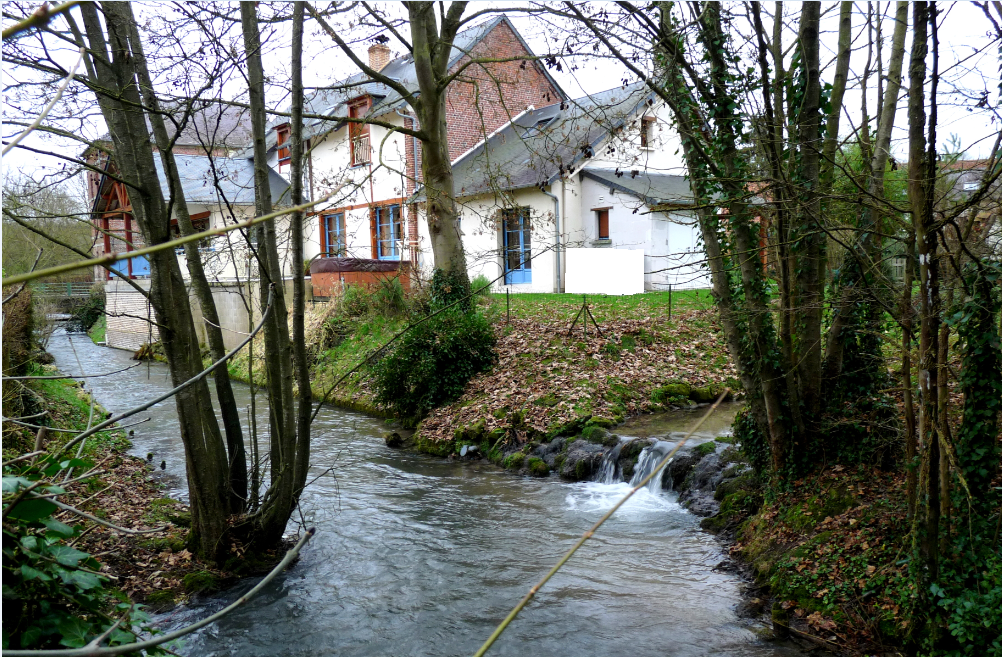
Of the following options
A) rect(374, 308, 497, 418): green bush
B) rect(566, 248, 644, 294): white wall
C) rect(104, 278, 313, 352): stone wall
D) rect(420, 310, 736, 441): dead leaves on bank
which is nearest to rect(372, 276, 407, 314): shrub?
rect(104, 278, 313, 352): stone wall

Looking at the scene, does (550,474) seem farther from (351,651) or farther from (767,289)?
(351,651)

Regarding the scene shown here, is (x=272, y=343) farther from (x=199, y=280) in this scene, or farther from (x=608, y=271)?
(x=608, y=271)

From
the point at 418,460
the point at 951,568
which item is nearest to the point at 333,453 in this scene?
Answer: the point at 418,460

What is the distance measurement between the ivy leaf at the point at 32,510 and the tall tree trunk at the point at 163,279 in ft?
12.4

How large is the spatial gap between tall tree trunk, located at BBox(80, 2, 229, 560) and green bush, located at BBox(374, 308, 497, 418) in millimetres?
7226

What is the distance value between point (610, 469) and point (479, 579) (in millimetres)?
3769

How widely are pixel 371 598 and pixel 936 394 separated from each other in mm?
5015

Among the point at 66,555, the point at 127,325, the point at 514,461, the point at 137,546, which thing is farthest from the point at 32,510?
the point at 127,325

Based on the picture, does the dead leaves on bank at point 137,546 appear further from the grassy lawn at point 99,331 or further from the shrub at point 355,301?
the grassy lawn at point 99,331

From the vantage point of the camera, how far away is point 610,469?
Answer: 35.2 feet

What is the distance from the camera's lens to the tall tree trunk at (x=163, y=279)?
19.8ft

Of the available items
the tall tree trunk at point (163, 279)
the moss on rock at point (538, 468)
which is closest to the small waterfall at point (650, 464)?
the moss on rock at point (538, 468)

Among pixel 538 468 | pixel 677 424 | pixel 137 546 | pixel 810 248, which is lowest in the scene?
pixel 538 468

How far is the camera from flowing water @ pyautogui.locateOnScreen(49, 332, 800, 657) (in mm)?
6184
